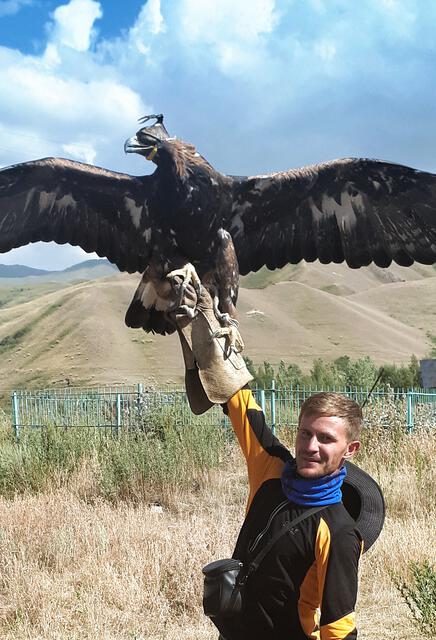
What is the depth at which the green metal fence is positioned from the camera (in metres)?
11.5

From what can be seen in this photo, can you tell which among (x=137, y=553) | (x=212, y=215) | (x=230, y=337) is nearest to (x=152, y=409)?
(x=137, y=553)

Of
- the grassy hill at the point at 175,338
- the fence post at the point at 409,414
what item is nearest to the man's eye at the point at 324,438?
the fence post at the point at 409,414

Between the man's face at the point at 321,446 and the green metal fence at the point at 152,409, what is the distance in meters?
8.86

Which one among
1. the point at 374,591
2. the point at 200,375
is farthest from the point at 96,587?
the point at 200,375

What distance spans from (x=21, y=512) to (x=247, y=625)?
5322mm

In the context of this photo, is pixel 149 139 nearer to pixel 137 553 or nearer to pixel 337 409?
pixel 337 409

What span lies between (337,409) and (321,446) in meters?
0.13

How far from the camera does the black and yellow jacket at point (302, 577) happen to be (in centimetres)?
202

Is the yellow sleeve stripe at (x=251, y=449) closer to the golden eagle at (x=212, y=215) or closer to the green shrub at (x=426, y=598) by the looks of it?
the golden eagle at (x=212, y=215)

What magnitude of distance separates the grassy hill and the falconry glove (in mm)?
47711

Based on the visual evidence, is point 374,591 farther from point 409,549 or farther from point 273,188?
point 273,188

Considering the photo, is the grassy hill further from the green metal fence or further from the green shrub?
the green shrub

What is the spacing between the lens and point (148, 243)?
3463 mm

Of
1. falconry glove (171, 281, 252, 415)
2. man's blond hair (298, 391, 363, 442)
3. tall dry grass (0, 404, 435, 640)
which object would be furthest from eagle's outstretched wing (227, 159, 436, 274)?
tall dry grass (0, 404, 435, 640)
